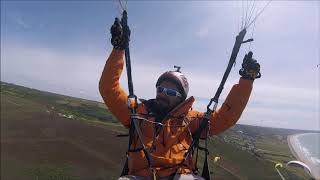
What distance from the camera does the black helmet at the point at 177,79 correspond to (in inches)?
166

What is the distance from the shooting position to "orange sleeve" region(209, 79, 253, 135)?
398cm

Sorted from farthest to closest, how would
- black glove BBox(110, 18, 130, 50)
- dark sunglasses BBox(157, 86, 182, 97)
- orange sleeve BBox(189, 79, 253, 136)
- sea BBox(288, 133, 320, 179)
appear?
sea BBox(288, 133, 320, 179), dark sunglasses BBox(157, 86, 182, 97), orange sleeve BBox(189, 79, 253, 136), black glove BBox(110, 18, 130, 50)

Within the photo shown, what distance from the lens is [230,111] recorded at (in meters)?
4.04

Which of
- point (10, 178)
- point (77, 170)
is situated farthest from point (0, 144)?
point (10, 178)

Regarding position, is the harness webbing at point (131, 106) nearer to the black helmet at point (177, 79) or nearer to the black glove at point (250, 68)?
the black helmet at point (177, 79)

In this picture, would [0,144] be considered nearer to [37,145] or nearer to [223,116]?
[37,145]

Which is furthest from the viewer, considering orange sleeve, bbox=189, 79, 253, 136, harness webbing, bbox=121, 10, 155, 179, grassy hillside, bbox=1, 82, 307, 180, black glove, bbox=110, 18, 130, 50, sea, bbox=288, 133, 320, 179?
sea, bbox=288, 133, 320, 179

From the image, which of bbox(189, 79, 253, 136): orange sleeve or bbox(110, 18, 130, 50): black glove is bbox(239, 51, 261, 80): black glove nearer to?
bbox(189, 79, 253, 136): orange sleeve

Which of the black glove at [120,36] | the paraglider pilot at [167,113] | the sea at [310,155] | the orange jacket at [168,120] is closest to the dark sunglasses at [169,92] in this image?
the paraglider pilot at [167,113]

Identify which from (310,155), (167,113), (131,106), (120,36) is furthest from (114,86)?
(310,155)

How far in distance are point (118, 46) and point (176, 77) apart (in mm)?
767

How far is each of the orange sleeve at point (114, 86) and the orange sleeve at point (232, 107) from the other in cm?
102

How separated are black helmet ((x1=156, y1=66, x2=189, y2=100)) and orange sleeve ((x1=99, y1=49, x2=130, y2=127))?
0.50 m

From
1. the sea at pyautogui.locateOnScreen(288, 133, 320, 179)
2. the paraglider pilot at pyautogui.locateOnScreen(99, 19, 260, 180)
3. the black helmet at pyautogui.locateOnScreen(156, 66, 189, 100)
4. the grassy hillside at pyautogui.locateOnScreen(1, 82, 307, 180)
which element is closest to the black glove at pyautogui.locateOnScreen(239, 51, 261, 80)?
the paraglider pilot at pyautogui.locateOnScreen(99, 19, 260, 180)
